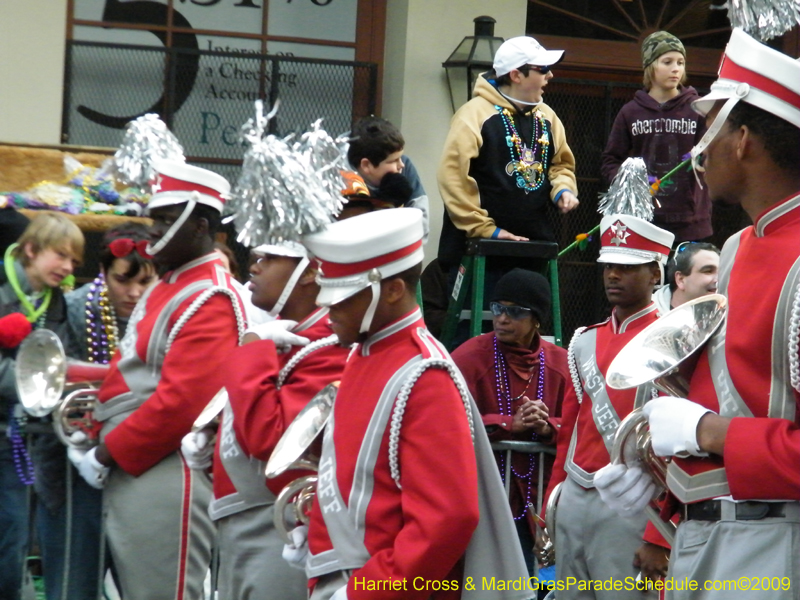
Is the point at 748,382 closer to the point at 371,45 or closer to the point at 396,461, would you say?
the point at 396,461

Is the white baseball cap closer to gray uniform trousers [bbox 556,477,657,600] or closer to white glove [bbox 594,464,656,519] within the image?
gray uniform trousers [bbox 556,477,657,600]

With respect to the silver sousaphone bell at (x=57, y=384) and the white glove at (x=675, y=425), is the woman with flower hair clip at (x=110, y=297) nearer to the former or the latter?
the silver sousaphone bell at (x=57, y=384)

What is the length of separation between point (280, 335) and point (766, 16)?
166cm

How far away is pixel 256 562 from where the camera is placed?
3758 mm

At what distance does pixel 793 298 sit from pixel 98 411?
2.64m

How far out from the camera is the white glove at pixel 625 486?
3.10 metres

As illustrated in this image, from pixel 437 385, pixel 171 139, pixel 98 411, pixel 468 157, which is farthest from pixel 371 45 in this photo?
pixel 437 385

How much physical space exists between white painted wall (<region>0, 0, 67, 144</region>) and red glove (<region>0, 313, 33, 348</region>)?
3589mm

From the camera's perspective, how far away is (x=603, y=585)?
443cm

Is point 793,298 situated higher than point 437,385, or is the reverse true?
point 793,298

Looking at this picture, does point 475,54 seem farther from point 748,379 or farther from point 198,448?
point 748,379

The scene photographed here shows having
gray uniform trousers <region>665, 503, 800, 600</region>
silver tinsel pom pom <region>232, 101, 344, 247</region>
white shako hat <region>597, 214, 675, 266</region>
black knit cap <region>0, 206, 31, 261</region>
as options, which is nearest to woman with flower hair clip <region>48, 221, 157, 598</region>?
black knit cap <region>0, 206, 31, 261</region>

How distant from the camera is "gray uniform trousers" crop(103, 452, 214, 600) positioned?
14.0 feet

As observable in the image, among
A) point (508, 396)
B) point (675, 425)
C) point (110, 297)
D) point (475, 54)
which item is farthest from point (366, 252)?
point (475, 54)
